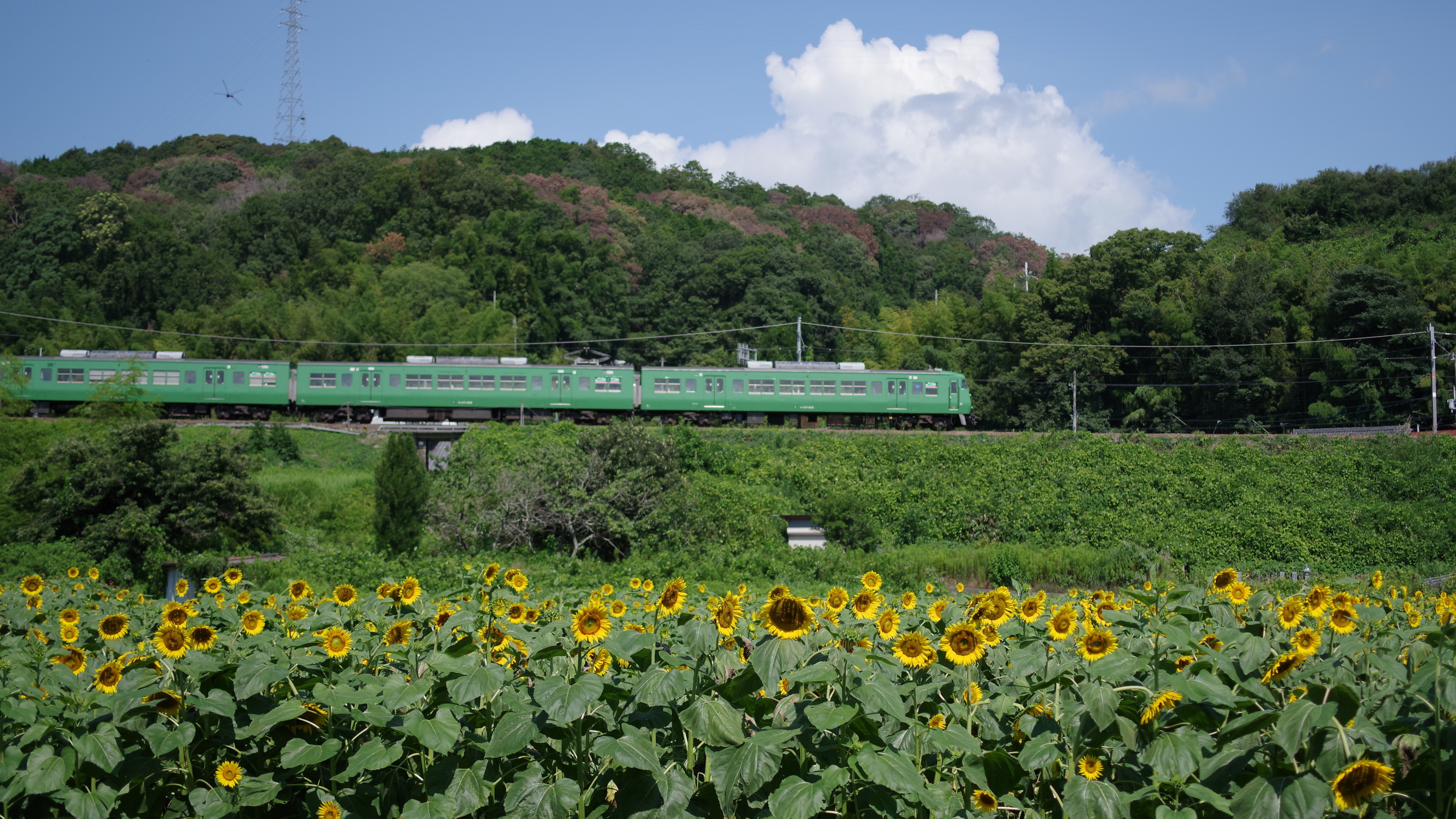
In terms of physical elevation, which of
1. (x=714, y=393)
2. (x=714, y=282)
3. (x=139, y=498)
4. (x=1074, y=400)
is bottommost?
(x=139, y=498)

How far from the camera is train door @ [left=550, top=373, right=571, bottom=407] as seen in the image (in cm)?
2900

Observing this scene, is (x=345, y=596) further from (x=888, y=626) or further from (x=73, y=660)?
(x=888, y=626)

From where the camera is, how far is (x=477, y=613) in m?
2.87

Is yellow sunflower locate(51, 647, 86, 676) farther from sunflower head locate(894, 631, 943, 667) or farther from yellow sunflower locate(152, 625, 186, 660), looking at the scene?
sunflower head locate(894, 631, 943, 667)

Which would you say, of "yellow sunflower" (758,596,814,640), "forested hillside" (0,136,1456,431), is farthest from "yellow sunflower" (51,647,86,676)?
"forested hillside" (0,136,1456,431)

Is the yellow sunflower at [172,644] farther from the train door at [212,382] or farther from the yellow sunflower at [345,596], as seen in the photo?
the train door at [212,382]

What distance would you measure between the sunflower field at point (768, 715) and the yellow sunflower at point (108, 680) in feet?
0.05

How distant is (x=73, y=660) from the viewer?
9.50ft

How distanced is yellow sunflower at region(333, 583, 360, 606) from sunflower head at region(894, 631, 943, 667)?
202cm

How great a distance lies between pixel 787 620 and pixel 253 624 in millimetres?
1930

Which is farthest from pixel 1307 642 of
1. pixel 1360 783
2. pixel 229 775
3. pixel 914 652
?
pixel 229 775

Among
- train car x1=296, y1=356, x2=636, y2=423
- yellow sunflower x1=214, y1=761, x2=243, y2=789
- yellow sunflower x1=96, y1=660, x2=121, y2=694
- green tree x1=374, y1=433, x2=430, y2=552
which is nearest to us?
yellow sunflower x1=214, y1=761, x2=243, y2=789

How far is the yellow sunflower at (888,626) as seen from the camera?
255 cm

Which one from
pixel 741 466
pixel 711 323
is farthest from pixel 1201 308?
pixel 711 323
